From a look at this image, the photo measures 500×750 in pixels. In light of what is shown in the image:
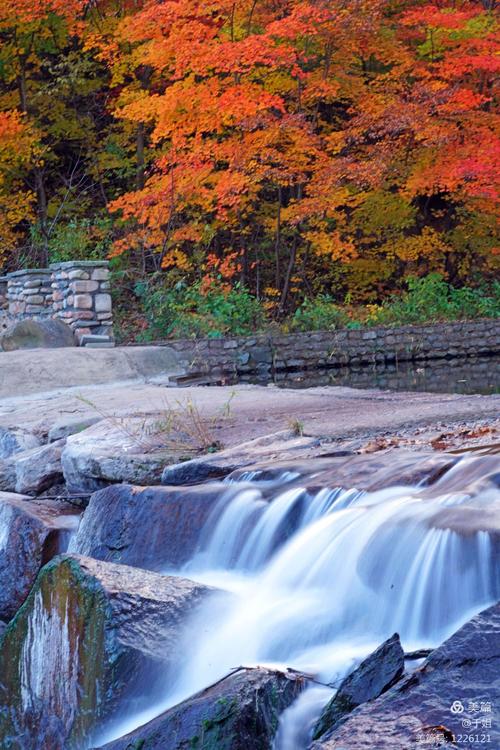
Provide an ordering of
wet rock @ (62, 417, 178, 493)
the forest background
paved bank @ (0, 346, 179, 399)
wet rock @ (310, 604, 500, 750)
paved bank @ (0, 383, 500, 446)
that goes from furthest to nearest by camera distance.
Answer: the forest background
paved bank @ (0, 346, 179, 399)
paved bank @ (0, 383, 500, 446)
wet rock @ (62, 417, 178, 493)
wet rock @ (310, 604, 500, 750)

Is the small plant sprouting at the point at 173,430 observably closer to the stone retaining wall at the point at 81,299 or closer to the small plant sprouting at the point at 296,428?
the small plant sprouting at the point at 296,428

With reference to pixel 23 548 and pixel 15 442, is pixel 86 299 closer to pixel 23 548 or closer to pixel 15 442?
pixel 15 442

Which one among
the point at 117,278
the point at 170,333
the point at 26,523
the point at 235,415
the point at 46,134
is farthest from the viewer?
the point at 46,134

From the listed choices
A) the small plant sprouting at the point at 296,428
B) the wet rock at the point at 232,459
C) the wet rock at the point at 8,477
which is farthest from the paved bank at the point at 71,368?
the wet rock at the point at 232,459

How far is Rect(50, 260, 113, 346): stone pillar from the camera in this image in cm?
1376

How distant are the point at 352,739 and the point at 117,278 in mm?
16304

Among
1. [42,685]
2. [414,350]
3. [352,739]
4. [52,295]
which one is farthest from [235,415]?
[414,350]

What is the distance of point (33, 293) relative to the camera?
15125 mm

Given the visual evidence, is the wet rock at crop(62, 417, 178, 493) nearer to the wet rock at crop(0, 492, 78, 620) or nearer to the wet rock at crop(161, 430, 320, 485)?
the wet rock at crop(161, 430, 320, 485)

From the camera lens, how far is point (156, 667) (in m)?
3.74

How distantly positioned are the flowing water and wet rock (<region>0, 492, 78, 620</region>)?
1.09 m

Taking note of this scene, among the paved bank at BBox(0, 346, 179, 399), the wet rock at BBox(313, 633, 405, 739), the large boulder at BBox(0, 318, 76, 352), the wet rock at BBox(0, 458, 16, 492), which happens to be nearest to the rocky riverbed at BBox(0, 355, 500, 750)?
the wet rock at BBox(313, 633, 405, 739)

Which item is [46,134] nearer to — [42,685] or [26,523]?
[26,523]

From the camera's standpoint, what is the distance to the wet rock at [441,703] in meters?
2.51
